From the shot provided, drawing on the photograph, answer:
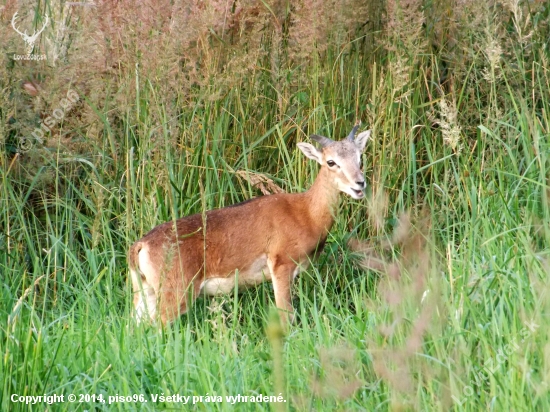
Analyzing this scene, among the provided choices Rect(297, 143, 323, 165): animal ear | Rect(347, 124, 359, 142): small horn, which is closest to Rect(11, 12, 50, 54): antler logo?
Rect(297, 143, 323, 165): animal ear

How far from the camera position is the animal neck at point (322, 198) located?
6.34 metres

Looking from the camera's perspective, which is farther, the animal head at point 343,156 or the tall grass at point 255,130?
the animal head at point 343,156

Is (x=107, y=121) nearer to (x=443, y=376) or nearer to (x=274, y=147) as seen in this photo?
(x=274, y=147)

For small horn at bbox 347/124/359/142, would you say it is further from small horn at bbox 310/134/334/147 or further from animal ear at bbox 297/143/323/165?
animal ear at bbox 297/143/323/165

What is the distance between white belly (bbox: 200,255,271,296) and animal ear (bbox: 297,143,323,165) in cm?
81

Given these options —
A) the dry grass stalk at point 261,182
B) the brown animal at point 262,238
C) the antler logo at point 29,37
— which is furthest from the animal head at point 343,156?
the antler logo at point 29,37

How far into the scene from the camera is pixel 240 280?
619 centimetres

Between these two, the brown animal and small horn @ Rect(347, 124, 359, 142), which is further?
small horn @ Rect(347, 124, 359, 142)

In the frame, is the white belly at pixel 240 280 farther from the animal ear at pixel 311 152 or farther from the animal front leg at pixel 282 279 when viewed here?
the animal ear at pixel 311 152

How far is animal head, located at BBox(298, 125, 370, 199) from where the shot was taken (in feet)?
20.0

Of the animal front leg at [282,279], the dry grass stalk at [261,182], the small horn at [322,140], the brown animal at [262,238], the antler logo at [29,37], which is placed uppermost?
the antler logo at [29,37]

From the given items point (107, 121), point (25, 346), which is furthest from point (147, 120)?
point (25, 346)

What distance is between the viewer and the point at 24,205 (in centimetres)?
638

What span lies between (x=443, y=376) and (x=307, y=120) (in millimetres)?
3628
